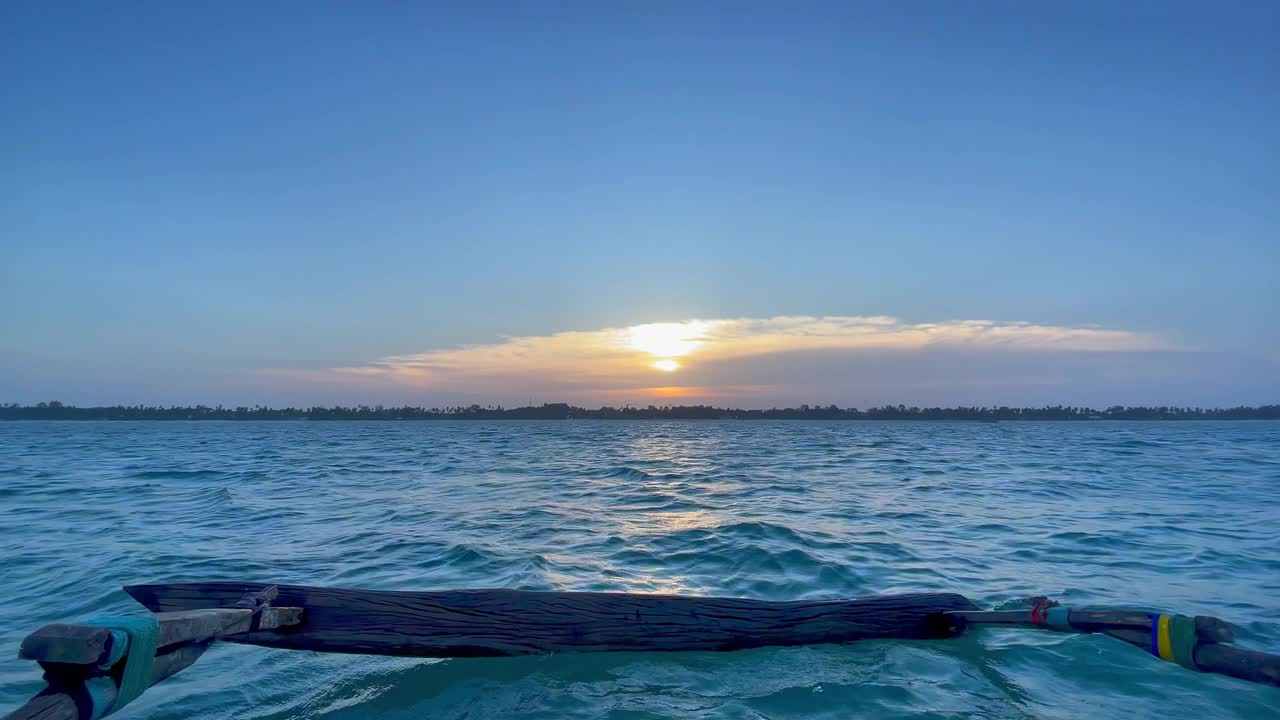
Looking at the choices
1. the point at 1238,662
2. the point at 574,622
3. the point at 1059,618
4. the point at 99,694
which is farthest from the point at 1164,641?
the point at 99,694

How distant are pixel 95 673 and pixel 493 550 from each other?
324 inches

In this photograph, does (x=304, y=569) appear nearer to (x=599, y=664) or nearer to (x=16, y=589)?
(x=16, y=589)

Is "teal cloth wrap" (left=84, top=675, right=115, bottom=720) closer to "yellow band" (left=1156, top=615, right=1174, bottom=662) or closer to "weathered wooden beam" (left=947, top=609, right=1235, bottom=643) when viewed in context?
"weathered wooden beam" (left=947, top=609, right=1235, bottom=643)

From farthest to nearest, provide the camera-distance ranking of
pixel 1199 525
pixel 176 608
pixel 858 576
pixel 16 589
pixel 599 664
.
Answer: pixel 1199 525, pixel 858 576, pixel 16 589, pixel 599 664, pixel 176 608

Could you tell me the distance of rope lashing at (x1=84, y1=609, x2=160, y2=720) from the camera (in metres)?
3.87

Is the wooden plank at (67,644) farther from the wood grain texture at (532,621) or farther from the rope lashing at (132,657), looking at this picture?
the wood grain texture at (532,621)

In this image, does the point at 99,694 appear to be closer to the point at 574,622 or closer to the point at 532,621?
the point at 532,621

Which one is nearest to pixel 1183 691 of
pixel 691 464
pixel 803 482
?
pixel 803 482

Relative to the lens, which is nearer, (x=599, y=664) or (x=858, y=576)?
(x=599, y=664)

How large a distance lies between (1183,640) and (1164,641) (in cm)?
13

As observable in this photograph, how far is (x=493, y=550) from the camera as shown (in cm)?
1191

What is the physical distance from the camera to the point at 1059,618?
5949 mm

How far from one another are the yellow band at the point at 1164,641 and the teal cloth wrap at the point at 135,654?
696 cm

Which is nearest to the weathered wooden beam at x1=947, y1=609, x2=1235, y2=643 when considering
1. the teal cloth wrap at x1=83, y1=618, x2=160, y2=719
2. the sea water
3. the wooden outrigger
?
the wooden outrigger
